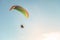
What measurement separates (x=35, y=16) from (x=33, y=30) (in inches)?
18.2

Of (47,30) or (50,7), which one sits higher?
(50,7)

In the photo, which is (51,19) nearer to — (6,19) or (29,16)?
(29,16)

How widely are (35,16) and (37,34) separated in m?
0.59

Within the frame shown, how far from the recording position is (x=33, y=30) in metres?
4.19

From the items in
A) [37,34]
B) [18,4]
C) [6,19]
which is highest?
[18,4]

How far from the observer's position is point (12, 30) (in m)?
4.09

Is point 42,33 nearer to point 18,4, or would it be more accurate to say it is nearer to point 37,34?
point 37,34

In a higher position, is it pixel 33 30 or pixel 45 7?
pixel 45 7

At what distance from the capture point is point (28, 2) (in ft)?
13.4

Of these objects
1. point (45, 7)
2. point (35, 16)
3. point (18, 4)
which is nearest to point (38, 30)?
point (35, 16)

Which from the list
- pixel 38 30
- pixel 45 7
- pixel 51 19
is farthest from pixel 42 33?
pixel 45 7

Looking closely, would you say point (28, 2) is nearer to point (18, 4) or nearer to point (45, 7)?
point (18, 4)

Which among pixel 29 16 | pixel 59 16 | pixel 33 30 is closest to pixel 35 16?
pixel 29 16

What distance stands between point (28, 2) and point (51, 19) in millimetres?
938
